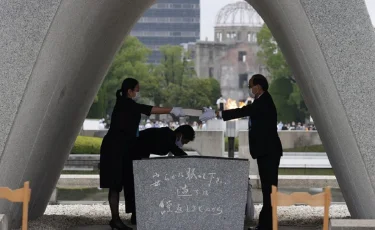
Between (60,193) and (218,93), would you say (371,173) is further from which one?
(218,93)

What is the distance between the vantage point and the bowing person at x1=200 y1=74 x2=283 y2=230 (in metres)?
10.3

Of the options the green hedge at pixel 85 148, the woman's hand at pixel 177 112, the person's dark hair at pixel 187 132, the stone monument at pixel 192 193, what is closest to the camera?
the stone monument at pixel 192 193

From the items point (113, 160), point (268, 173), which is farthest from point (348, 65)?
point (113, 160)

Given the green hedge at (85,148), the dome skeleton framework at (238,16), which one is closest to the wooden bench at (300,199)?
the green hedge at (85,148)

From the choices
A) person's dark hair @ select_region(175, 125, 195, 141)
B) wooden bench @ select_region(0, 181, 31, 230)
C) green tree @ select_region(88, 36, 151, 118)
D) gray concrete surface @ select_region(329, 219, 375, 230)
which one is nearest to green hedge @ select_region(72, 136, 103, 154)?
person's dark hair @ select_region(175, 125, 195, 141)

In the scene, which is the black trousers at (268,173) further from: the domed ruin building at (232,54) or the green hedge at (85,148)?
the domed ruin building at (232,54)

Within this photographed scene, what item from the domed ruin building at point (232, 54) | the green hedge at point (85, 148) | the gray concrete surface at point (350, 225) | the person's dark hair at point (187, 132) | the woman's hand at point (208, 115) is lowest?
the green hedge at point (85, 148)

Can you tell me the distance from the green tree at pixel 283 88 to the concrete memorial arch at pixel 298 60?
55006mm

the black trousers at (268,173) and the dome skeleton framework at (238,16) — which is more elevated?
the dome skeleton framework at (238,16)

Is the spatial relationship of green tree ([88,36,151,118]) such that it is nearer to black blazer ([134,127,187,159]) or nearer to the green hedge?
the green hedge

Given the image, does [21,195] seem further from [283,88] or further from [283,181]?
[283,88]

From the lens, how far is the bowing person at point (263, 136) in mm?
10289

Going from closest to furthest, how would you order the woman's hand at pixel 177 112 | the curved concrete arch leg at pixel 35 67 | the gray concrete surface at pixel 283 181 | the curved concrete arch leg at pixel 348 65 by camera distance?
1. the curved concrete arch leg at pixel 348 65
2. the curved concrete arch leg at pixel 35 67
3. the woman's hand at pixel 177 112
4. the gray concrete surface at pixel 283 181

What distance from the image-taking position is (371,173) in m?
9.12
